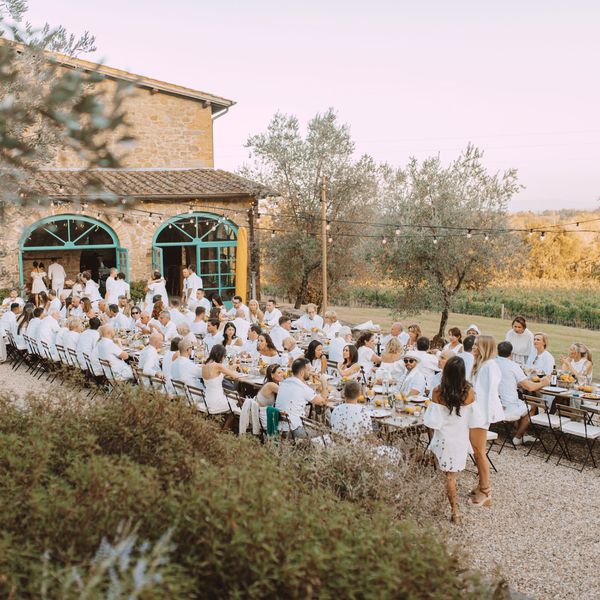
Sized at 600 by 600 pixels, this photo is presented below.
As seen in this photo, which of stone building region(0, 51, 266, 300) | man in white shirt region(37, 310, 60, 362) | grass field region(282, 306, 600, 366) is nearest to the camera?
man in white shirt region(37, 310, 60, 362)

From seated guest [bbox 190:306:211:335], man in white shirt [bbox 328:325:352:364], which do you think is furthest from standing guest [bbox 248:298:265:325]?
man in white shirt [bbox 328:325:352:364]

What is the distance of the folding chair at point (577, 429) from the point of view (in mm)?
7457

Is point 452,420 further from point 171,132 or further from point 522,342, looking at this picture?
point 171,132

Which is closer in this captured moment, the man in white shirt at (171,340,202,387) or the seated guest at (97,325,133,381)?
the man in white shirt at (171,340,202,387)

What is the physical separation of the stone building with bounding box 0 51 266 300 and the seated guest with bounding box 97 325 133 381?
9.33 m

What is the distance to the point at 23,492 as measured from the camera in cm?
342

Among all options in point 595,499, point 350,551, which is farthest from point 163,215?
point 350,551

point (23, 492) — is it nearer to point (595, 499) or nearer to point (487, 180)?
point (595, 499)

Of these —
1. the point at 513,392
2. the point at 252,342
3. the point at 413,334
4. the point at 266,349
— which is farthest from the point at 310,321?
the point at 513,392

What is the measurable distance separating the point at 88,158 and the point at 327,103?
18437 millimetres

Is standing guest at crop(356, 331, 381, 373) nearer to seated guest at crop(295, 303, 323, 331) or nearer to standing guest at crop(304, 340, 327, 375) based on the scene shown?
standing guest at crop(304, 340, 327, 375)

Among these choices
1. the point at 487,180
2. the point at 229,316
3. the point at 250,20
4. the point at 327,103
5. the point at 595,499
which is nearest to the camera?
the point at 595,499

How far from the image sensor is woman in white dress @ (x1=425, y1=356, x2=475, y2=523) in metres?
5.86

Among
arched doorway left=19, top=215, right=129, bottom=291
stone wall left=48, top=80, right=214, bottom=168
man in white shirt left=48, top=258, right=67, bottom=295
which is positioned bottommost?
man in white shirt left=48, top=258, right=67, bottom=295
